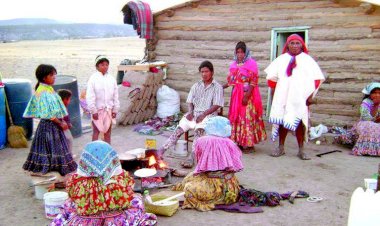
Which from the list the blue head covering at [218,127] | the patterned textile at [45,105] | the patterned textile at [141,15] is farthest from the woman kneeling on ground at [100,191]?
the patterned textile at [141,15]

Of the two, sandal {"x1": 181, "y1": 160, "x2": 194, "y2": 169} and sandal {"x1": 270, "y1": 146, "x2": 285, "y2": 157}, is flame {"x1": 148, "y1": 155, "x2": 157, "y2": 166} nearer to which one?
sandal {"x1": 181, "y1": 160, "x2": 194, "y2": 169}

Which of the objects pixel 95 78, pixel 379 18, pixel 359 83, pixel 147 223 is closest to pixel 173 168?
pixel 95 78

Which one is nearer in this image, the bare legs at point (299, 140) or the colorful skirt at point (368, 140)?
the bare legs at point (299, 140)

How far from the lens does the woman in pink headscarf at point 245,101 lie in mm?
7387

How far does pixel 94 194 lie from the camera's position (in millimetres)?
4016

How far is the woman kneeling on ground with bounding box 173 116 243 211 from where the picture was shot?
5.01 meters

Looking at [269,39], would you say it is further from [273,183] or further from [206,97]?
[273,183]

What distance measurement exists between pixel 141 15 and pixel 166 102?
2.09m

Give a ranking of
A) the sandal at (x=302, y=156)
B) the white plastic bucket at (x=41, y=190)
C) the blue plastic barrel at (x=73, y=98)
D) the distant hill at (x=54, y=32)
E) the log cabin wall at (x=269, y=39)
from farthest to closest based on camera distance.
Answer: the distant hill at (x=54, y=32), the log cabin wall at (x=269, y=39), the blue plastic barrel at (x=73, y=98), the sandal at (x=302, y=156), the white plastic bucket at (x=41, y=190)

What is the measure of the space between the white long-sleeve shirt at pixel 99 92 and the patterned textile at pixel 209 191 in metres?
2.41

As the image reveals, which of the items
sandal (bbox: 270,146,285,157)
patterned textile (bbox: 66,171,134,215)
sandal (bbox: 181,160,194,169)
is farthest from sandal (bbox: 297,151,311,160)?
patterned textile (bbox: 66,171,134,215)

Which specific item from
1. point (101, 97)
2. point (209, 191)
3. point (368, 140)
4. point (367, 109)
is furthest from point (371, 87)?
point (101, 97)

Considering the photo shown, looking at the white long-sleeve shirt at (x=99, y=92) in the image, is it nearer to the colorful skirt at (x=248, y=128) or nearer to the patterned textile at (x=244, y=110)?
the patterned textile at (x=244, y=110)

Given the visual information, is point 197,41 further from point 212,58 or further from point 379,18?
point 379,18
